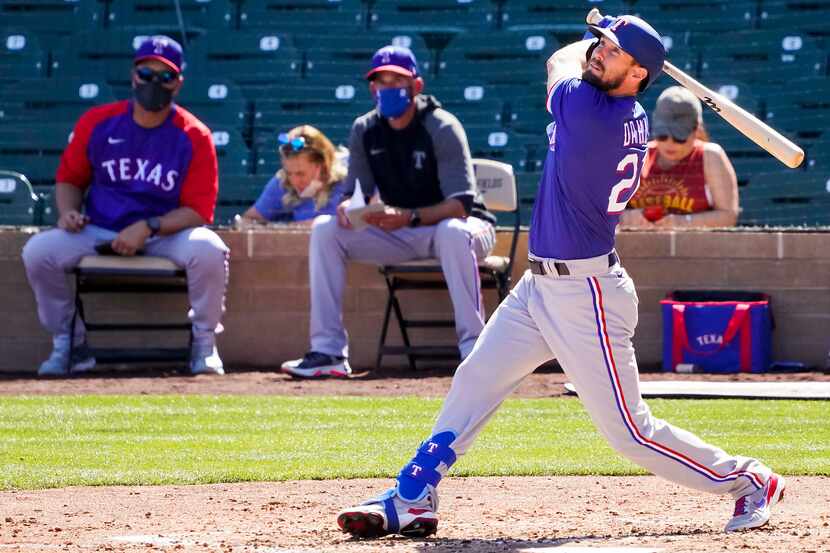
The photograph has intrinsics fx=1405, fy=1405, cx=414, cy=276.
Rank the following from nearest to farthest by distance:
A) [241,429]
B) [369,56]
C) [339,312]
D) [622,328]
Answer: [622,328] → [241,429] → [339,312] → [369,56]

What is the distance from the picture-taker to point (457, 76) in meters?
12.2

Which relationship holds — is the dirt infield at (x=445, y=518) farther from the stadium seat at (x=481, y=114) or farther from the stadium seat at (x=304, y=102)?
the stadium seat at (x=304, y=102)

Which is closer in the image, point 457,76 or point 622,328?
point 622,328

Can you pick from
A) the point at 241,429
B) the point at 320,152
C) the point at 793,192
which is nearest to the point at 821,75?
the point at 793,192

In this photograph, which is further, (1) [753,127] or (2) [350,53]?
(2) [350,53]

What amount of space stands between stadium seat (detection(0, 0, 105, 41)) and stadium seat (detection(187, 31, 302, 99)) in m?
1.12

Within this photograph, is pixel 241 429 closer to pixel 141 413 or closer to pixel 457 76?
pixel 141 413

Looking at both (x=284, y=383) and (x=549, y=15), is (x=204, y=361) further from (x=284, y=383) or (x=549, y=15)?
(x=549, y=15)

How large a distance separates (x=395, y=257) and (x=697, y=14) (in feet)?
16.5

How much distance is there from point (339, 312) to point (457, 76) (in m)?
4.25

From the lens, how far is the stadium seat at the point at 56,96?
12188 millimetres

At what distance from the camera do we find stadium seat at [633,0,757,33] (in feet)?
40.0

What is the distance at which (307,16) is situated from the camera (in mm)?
12562

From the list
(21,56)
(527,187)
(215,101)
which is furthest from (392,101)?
(21,56)
